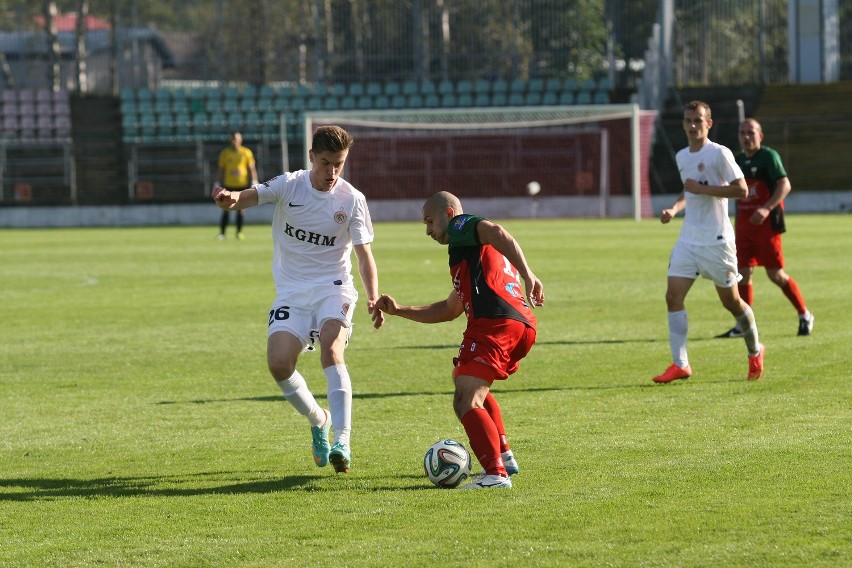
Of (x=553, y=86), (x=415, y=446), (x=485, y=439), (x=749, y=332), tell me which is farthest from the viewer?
(x=553, y=86)

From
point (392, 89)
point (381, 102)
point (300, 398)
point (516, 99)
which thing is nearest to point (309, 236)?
point (300, 398)

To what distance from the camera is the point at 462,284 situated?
22.3 feet

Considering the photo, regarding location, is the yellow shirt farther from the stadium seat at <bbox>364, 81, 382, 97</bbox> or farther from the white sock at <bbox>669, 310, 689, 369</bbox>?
the white sock at <bbox>669, 310, 689, 369</bbox>

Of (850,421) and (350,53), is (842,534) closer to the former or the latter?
(850,421)

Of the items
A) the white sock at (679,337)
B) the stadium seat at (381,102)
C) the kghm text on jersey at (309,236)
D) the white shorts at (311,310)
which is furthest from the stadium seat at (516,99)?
the white shorts at (311,310)

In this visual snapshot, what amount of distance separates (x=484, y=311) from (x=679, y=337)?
386cm

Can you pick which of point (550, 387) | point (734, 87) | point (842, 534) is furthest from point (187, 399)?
point (734, 87)

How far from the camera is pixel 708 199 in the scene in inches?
412

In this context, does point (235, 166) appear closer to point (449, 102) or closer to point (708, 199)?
point (449, 102)

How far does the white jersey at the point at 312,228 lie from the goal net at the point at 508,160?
31.8 metres

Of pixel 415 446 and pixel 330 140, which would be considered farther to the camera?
pixel 415 446

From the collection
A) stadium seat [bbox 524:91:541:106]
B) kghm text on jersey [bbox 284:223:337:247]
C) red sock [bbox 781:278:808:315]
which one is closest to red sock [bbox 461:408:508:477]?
kghm text on jersey [bbox 284:223:337:247]

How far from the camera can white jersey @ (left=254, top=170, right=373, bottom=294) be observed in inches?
291

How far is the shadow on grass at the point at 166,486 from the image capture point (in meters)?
6.61
